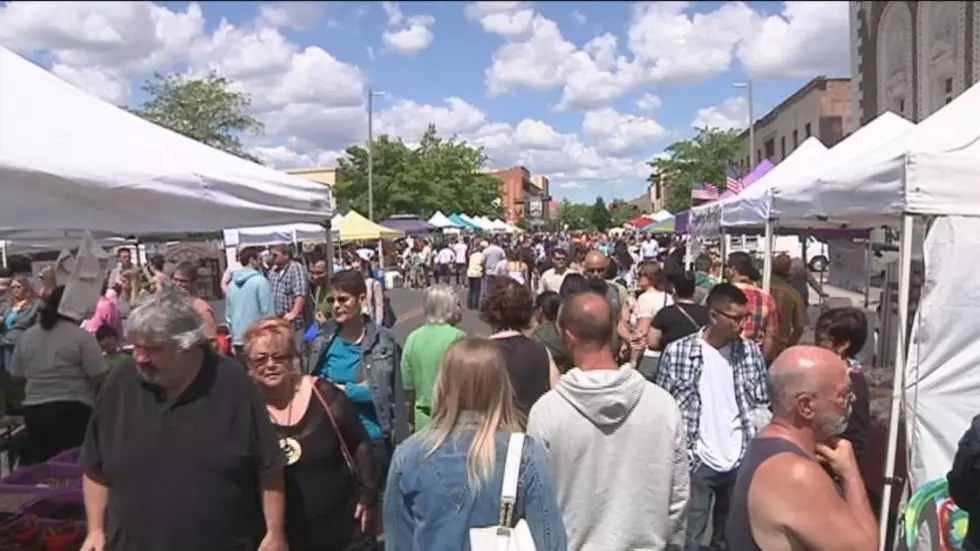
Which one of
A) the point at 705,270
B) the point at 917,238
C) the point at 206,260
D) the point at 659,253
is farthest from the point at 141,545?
the point at 659,253

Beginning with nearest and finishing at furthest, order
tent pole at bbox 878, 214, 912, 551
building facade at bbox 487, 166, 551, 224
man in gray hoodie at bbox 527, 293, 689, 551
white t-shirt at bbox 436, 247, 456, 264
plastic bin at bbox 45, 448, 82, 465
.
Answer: man in gray hoodie at bbox 527, 293, 689, 551
tent pole at bbox 878, 214, 912, 551
plastic bin at bbox 45, 448, 82, 465
white t-shirt at bbox 436, 247, 456, 264
building facade at bbox 487, 166, 551, 224

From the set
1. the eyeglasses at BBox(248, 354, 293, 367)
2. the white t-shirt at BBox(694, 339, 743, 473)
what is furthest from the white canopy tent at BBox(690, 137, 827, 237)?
the eyeglasses at BBox(248, 354, 293, 367)

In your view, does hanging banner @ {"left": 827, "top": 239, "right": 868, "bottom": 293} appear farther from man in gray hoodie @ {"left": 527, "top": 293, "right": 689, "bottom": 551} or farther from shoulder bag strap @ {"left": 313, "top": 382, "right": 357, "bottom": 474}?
shoulder bag strap @ {"left": 313, "top": 382, "right": 357, "bottom": 474}

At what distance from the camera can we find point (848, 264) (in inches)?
710

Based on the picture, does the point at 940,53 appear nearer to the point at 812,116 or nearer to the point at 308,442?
the point at 812,116

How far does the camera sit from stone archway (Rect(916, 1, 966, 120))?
22.2 m

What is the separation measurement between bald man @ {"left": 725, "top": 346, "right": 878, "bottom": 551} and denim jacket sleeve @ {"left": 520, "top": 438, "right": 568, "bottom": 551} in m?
0.52

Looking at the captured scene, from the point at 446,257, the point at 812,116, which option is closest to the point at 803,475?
the point at 446,257

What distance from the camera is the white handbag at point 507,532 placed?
2445 millimetres

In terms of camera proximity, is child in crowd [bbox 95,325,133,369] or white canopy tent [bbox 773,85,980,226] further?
child in crowd [bbox 95,325,133,369]

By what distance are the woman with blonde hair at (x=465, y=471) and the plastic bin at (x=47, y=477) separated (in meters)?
2.85

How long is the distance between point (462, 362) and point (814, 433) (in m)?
1.03

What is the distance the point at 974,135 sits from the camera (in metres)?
4.77

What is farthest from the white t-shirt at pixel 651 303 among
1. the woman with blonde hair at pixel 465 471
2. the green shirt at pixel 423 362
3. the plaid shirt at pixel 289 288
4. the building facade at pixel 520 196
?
the building facade at pixel 520 196
